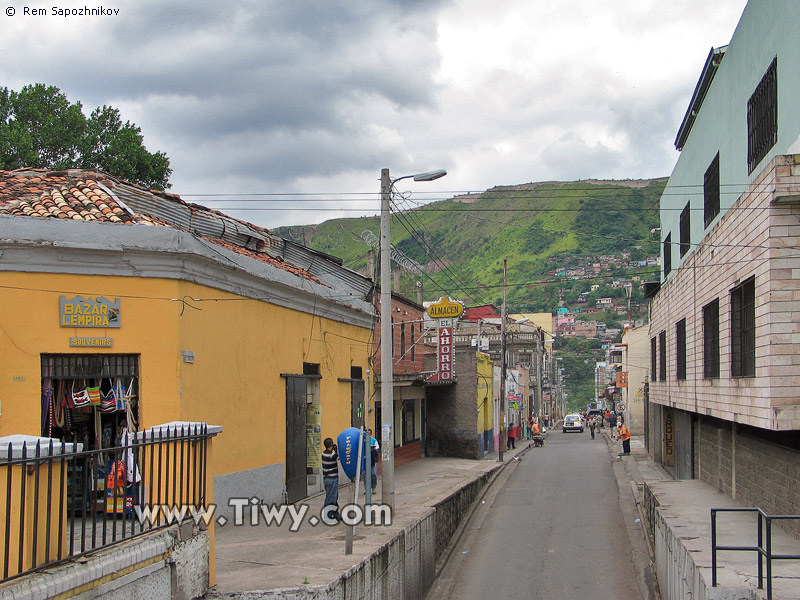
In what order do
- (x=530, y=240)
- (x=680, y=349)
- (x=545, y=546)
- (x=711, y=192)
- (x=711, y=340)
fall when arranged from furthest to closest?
(x=530, y=240) < (x=680, y=349) < (x=711, y=192) < (x=711, y=340) < (x=545, y=546)

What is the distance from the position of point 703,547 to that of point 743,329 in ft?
13.1

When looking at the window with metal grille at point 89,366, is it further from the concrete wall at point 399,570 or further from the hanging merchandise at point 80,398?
the concrete wall at point 399,570

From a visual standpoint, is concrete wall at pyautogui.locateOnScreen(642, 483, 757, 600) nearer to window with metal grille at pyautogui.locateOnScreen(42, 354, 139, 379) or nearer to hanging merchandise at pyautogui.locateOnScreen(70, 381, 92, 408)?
window with metal grille at pyautogui.locateOnScreen(42, 354, 139, 379)

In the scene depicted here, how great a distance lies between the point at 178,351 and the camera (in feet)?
38.9

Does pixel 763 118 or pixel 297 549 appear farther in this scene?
pixel 763 118

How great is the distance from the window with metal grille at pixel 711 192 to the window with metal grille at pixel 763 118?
3.16 meters

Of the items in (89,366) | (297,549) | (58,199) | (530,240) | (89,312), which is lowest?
(297,549)

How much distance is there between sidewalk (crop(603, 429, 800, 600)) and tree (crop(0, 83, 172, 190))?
2303 centimetres

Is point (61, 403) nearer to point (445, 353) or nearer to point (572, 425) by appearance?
point (445, 353)

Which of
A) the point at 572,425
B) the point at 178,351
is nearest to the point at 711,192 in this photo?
the point at 178,351

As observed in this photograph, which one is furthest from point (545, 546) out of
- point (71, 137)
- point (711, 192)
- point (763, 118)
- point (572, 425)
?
point (572, 425)

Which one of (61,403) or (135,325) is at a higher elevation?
(135,325)

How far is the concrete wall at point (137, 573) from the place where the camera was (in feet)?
18.2

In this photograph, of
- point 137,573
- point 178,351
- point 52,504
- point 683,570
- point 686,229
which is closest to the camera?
point 52,504
